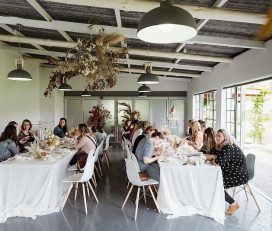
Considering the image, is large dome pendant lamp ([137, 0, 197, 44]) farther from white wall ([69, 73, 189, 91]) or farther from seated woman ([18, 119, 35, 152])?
white wall ([69, 73, 189, 91])

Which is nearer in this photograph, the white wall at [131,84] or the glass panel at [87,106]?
the white wall at [131,84]

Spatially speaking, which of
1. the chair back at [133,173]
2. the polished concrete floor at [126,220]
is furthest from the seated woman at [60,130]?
the chair back at [133,173]

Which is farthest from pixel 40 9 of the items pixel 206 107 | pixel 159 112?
pixel 159 112

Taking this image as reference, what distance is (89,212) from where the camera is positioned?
4.36 metres

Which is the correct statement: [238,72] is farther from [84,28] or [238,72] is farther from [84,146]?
[84,146]

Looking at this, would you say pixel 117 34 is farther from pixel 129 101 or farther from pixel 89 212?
pixel 129 101

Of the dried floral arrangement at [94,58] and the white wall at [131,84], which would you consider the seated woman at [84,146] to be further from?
the white wall at [131,84]

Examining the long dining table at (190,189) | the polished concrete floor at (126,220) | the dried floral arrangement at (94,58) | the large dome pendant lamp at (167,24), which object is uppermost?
the dried floral arrangement at (94,58)

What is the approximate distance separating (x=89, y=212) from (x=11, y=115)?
21.0ft

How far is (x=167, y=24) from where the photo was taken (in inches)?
83.9

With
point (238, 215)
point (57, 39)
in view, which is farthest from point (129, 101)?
point (238, 215)

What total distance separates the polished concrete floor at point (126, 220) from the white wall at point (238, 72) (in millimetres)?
2393

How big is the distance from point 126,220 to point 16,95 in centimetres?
741

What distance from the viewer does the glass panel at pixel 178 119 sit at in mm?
12906
